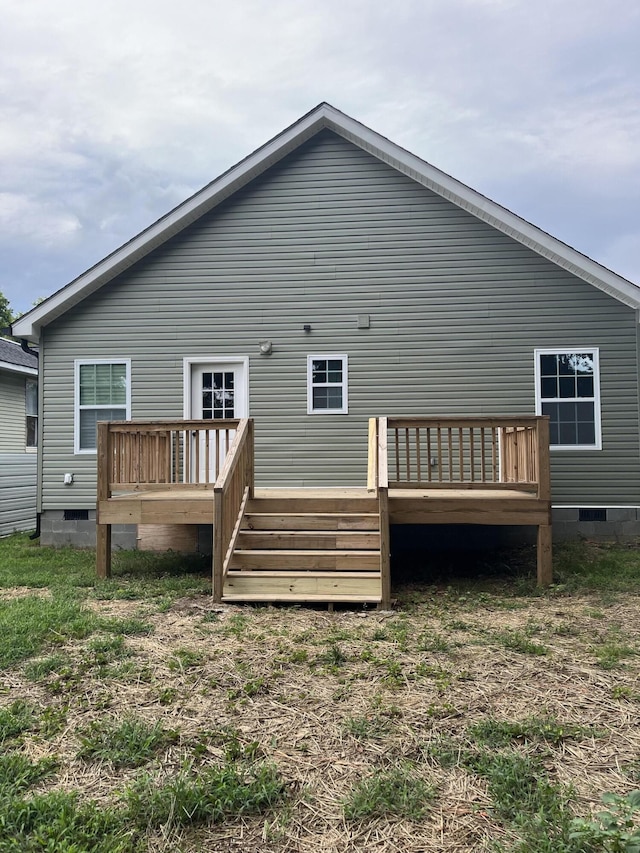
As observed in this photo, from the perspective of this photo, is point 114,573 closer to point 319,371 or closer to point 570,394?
point 319,371

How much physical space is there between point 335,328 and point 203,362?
81.0 inches

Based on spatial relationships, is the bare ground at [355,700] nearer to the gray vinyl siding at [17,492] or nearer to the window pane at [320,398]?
the window pane at [320,398]

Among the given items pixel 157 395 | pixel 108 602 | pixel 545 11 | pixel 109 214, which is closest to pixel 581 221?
pixel 545 11

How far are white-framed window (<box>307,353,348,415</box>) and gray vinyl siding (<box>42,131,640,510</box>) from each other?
0.13 meters

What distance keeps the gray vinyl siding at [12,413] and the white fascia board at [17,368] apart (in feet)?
0.97

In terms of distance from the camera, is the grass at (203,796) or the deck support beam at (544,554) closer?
the grass at (203,796)

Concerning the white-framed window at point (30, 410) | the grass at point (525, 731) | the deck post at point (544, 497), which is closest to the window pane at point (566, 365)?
the deck post at point (544, 497)

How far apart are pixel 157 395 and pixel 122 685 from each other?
591 cm

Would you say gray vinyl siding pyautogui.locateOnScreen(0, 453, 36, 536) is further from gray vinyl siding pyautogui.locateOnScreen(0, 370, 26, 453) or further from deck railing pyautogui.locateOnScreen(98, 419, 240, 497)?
deck railing pyautogui.locateOnScreen(98, 419, 240, 497)

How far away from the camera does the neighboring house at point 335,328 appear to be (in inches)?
329

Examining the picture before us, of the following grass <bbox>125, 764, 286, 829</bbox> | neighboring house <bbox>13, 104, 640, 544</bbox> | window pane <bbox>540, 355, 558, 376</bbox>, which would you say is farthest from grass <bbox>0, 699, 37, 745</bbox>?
window pane <bbox>540, 355, 558, 376</bbox>

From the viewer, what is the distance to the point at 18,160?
134ft

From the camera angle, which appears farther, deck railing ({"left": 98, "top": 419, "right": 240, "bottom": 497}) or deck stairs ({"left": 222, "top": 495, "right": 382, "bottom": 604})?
deck railing ({"left": 98, "top": 419, "right": 240, "bottom": 497})

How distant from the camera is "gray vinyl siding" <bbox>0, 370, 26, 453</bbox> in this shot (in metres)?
12.5
